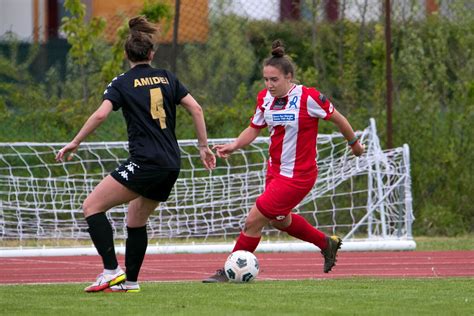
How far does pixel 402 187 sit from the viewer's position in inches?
515

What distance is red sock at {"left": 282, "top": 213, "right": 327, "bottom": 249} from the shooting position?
883 centimetres

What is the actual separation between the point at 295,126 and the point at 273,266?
2484 millimetres

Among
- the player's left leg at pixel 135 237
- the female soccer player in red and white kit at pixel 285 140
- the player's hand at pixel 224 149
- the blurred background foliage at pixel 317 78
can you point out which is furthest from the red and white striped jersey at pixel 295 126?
the blurred background foliage at pixel 317 78

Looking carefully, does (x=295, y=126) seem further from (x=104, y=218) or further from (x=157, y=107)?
(x=104, y=218)

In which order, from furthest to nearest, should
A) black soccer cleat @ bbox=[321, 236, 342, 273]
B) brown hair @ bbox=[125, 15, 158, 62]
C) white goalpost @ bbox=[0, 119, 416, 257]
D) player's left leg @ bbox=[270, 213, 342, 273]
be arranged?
white goalpost @ bbox=[0, 119, 416, 257]
black soccer cleat @ bbox=[321, 236, 342, 273]
player's left leg @ bbox=[270, 213, 342, 273]
brown hair @ bbox=[125, 15, 158, 62]

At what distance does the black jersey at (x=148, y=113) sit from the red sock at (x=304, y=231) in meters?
1.50

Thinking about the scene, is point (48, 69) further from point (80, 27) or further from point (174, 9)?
point (174, 9)

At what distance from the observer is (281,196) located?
842 centimetres

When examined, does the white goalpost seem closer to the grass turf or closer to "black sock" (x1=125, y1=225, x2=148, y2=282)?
the grass turf

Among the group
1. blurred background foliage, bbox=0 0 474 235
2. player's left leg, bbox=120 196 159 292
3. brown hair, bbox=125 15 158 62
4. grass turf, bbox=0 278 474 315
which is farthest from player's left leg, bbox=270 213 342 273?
blurred background foliage, bbox=0 0 474 235

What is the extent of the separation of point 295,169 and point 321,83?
7.45m

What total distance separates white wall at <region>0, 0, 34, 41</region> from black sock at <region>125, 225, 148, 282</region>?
898 centimetres

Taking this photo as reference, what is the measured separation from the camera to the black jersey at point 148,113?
7.59 meters

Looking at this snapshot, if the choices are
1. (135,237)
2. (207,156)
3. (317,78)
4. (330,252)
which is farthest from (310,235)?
(317,78)
